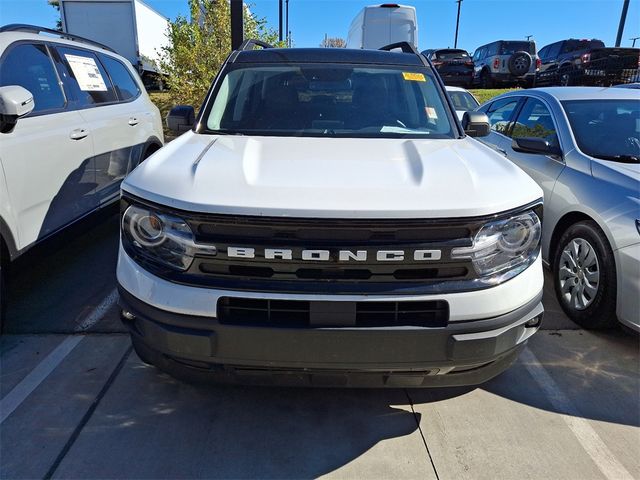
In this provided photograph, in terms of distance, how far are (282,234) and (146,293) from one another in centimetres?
64

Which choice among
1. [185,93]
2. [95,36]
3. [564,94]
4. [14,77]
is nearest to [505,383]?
[564,94]

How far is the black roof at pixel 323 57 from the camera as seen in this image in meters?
3.56

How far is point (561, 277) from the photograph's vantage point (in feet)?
12.2

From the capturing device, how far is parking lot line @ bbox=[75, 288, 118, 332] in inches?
135

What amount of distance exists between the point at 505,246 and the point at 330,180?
0.82m

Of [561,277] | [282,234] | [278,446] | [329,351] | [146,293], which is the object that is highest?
[282,234]

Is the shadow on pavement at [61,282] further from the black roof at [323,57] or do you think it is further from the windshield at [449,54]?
the windshield at [449,54]

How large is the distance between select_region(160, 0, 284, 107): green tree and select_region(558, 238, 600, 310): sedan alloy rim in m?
9.09

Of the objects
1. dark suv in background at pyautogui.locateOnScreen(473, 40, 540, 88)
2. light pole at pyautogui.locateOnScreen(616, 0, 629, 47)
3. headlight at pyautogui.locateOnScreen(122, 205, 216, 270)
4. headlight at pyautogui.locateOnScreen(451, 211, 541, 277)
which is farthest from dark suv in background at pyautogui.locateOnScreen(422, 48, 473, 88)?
headlight at pyautogui.locateOnScreen(122, 205, 216, 270)

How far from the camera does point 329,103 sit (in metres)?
3.30

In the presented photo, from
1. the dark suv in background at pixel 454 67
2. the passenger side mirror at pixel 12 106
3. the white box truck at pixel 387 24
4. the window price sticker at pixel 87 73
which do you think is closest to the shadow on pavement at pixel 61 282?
the passenger side mirror at pixel 12 106

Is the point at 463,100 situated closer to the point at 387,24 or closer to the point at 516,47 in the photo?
the point at 387,24

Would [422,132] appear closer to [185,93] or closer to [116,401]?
[116,401]

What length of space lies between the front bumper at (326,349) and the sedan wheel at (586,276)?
4.87ft
